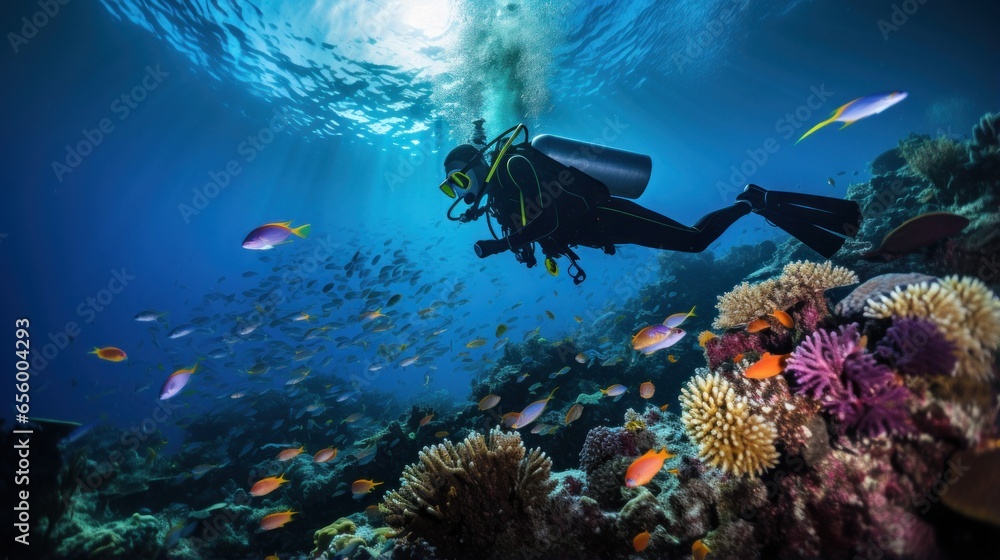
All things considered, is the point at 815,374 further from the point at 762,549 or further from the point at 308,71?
the point at 308,71

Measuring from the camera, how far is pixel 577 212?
5.31m

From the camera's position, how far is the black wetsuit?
5.33 metres

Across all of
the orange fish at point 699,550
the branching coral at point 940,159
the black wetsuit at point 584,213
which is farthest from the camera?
the branching coral at point 940,159

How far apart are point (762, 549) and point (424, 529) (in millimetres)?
2588

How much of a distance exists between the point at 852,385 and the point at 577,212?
144 inches

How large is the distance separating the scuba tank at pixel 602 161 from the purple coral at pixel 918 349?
4822 millimetres

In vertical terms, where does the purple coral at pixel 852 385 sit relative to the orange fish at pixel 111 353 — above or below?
below

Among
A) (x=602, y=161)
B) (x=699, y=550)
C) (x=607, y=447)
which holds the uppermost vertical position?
(x=602, y=161)

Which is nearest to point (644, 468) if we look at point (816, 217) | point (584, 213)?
point (584, 213)

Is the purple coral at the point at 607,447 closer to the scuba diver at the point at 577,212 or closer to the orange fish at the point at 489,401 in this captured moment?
the scuba diver at the point at 577,212

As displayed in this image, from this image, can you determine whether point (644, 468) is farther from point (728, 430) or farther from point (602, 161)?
point (602, 161)

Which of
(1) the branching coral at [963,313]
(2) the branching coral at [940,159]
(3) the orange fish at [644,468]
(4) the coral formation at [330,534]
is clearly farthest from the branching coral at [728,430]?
(2) the branching coral at [940,159]

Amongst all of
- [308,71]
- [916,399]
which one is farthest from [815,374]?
[308,71]

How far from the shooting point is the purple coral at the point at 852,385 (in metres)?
1.96
